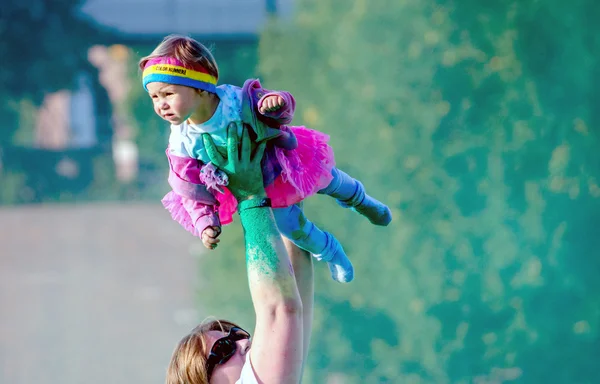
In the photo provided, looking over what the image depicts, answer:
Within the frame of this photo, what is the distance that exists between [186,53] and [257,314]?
40 centimetres

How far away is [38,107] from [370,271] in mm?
10378

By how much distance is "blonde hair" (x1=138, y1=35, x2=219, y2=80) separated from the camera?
140 centimetres

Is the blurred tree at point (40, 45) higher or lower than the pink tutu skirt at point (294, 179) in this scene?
higher

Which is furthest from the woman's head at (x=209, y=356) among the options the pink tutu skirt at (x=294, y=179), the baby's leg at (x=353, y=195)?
the baby's leg at (x=353, y=195)

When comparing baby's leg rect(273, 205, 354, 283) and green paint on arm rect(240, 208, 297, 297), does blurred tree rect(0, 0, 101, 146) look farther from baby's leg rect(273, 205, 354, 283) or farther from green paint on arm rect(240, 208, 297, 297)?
green paint on arm rect(240, 208, 297, 297)

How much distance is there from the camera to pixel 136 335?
10.3 m

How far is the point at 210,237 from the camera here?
143 cm

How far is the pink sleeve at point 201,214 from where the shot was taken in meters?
1.45

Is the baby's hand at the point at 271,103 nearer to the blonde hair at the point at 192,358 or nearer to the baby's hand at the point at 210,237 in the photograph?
the baby's hand at the point at 210,237

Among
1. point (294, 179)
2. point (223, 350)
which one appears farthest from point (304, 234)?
point (223, 350)

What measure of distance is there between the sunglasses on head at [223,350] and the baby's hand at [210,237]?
0.58ft

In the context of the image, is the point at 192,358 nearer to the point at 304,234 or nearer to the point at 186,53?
the point at 304,234

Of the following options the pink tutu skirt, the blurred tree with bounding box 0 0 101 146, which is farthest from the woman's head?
the blurred tree with bounding box 0 0 101 146

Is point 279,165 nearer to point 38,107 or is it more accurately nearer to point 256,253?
point 256,253
